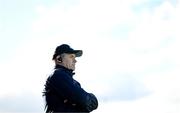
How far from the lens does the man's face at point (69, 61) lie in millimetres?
9906

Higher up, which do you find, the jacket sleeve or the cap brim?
the cap brim

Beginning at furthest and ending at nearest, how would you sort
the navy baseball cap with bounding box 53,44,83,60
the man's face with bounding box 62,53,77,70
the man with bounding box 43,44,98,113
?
the navy baseball cap with bounding box 53,44,83,60 < the man's face with bounding box 62,53,77,70 < the man with bounding box 43,44,98,113

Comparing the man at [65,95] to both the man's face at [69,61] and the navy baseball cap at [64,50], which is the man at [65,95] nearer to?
the man's face at [69,61]

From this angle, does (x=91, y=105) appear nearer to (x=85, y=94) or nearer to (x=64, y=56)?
(x=85, y=94)

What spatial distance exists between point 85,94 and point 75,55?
1006 mm

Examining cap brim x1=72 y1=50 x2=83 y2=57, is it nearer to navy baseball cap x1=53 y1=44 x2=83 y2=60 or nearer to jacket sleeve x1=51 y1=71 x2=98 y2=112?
navy baseball cap x1=53 y1=44 x2=83 y2=60

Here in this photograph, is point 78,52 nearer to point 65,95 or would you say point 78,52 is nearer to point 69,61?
point 69,61

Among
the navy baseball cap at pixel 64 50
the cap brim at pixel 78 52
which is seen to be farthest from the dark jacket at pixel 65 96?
the cap brim at pixel 78 52

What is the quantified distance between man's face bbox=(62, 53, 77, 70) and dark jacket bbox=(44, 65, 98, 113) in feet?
0.91

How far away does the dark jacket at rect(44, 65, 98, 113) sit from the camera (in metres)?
9.41

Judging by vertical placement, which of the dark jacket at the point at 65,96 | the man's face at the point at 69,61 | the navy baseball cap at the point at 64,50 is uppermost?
the navy baseball cap at the point at 64,50

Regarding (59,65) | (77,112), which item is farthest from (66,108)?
(59,65)

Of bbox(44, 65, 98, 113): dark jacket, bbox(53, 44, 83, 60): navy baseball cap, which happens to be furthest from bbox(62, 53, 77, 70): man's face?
bbox(44, 65, 98, 113): dark jacket

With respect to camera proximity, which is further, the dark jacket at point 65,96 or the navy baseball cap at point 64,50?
the navy baseball cap at point 64,50
